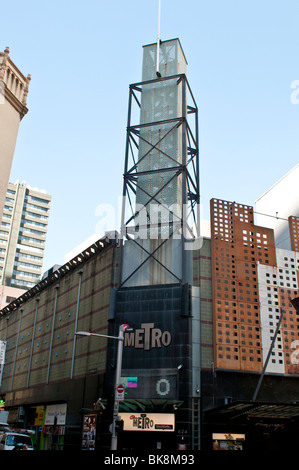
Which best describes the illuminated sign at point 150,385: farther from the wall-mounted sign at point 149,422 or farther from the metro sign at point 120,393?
the metro sign at point 120,393

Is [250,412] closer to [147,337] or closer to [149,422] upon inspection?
[149,422]

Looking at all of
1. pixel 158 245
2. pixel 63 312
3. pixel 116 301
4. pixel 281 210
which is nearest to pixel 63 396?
pixel 63 312

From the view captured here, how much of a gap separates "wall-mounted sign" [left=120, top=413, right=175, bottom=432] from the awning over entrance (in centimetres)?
301

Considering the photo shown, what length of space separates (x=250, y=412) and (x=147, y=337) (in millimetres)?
9903

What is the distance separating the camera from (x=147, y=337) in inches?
1468

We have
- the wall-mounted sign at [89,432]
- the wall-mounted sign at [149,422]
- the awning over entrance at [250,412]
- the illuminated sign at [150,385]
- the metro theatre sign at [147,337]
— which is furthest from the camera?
the wall-mounted sign at [89,432]

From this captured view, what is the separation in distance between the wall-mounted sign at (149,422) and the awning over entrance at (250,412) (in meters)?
3.01

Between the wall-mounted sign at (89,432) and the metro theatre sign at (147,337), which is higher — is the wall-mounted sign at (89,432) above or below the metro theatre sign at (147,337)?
below

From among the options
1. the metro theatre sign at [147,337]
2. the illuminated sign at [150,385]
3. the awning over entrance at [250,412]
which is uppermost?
the metro theatre sign at [147,337]

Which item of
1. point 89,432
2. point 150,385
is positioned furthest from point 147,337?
point 89,432

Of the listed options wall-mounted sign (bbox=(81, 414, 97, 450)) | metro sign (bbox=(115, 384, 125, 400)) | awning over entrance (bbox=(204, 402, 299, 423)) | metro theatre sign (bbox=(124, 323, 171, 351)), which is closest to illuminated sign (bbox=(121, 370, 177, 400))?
metro theatre sign (bbox=(124, 323, 171, 351))

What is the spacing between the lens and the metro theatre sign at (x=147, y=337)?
36.8 m

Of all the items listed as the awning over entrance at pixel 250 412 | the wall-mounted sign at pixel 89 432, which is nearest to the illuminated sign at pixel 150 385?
the awning over entrance at pixel 250 412
